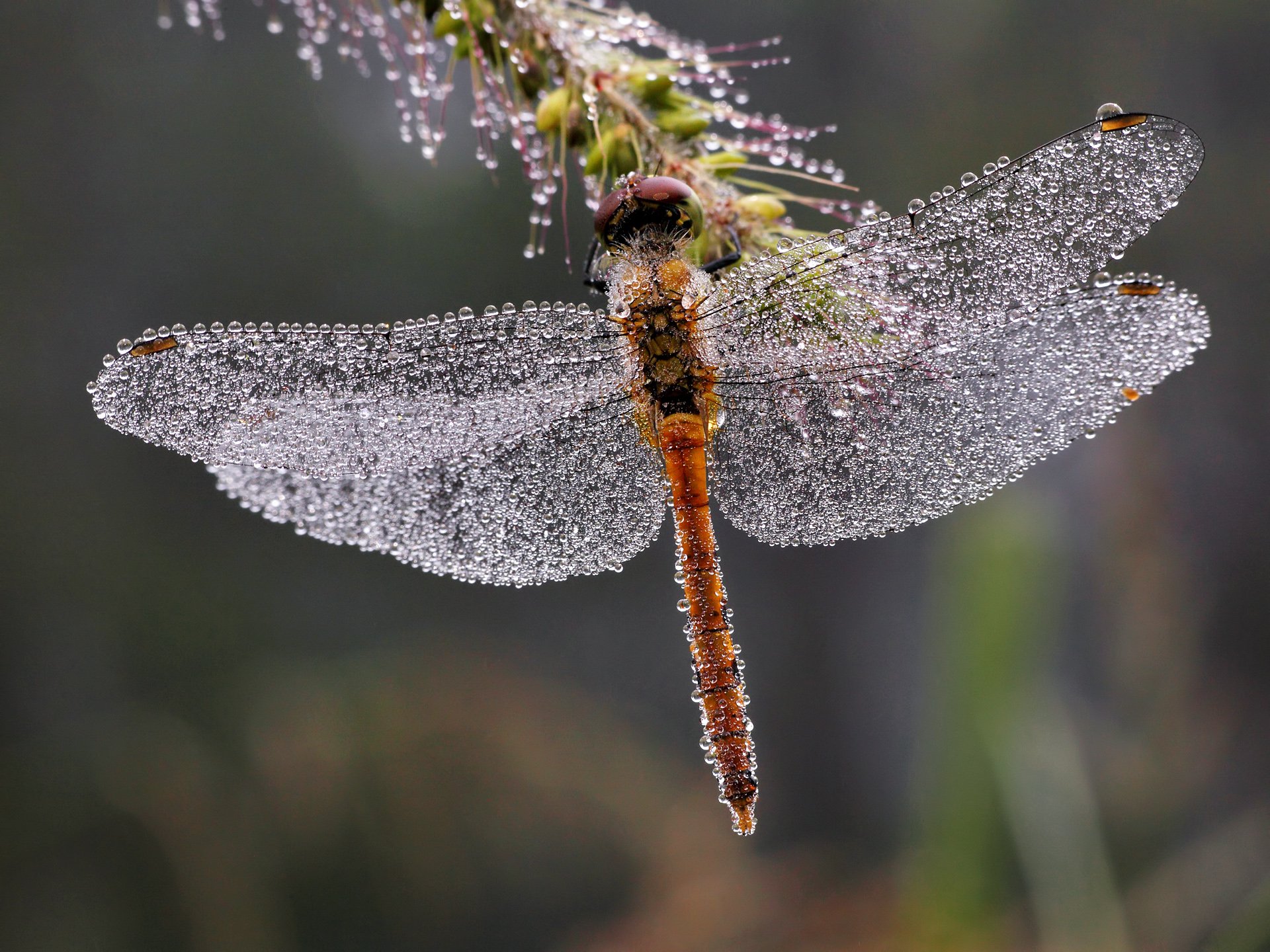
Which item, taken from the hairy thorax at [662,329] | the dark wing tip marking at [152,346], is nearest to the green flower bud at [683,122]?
the hairy thorax at [662,329]

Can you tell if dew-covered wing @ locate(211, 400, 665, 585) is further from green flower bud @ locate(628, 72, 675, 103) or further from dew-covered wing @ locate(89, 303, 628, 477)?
green flower bud @ locate(628, 72, 675, 103)

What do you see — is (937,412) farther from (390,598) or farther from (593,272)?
(390,598)

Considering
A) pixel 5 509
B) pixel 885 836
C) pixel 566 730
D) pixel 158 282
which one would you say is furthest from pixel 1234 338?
pixel 5 509

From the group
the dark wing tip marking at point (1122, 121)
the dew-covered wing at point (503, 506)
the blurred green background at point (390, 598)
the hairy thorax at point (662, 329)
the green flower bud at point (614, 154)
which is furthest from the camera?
the blurred green background at point (390, 598)

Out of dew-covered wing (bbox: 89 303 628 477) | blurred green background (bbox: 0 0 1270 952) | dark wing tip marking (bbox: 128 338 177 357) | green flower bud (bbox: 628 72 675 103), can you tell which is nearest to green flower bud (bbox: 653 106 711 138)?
green flower bud (bbox: 628 72 675 103)

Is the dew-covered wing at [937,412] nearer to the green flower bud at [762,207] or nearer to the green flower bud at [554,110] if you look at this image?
the green flower bud at [762,207]

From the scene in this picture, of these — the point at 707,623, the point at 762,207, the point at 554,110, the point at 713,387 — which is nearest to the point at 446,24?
the point at 554,110
